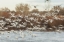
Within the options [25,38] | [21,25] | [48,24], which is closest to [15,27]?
[21,25]

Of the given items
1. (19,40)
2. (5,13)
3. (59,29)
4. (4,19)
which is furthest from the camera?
(5,13)

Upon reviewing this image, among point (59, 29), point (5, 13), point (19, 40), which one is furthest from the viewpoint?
point (5, 13)

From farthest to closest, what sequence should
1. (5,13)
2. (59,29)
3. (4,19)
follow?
1. (5,13)
2. (4,19)
3. (59,29)

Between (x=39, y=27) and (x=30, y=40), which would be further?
(x=39, y=27)

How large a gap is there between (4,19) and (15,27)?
5.79 ft

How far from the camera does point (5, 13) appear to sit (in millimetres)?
25984

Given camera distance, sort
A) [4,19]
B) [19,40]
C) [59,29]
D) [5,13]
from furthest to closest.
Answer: [5,13]
[4,19]
[59,29]
[19,40]

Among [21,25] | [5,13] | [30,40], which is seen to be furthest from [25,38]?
[5,13]

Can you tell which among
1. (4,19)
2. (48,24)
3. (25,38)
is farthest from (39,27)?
(25,38)

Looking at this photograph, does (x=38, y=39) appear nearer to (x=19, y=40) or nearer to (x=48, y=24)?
(x=19, y=40)

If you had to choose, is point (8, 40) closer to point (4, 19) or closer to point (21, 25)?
point (21, 25)

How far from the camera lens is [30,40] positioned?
17.1 meters

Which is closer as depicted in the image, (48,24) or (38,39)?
(38,39)

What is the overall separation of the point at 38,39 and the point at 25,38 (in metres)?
0.81
